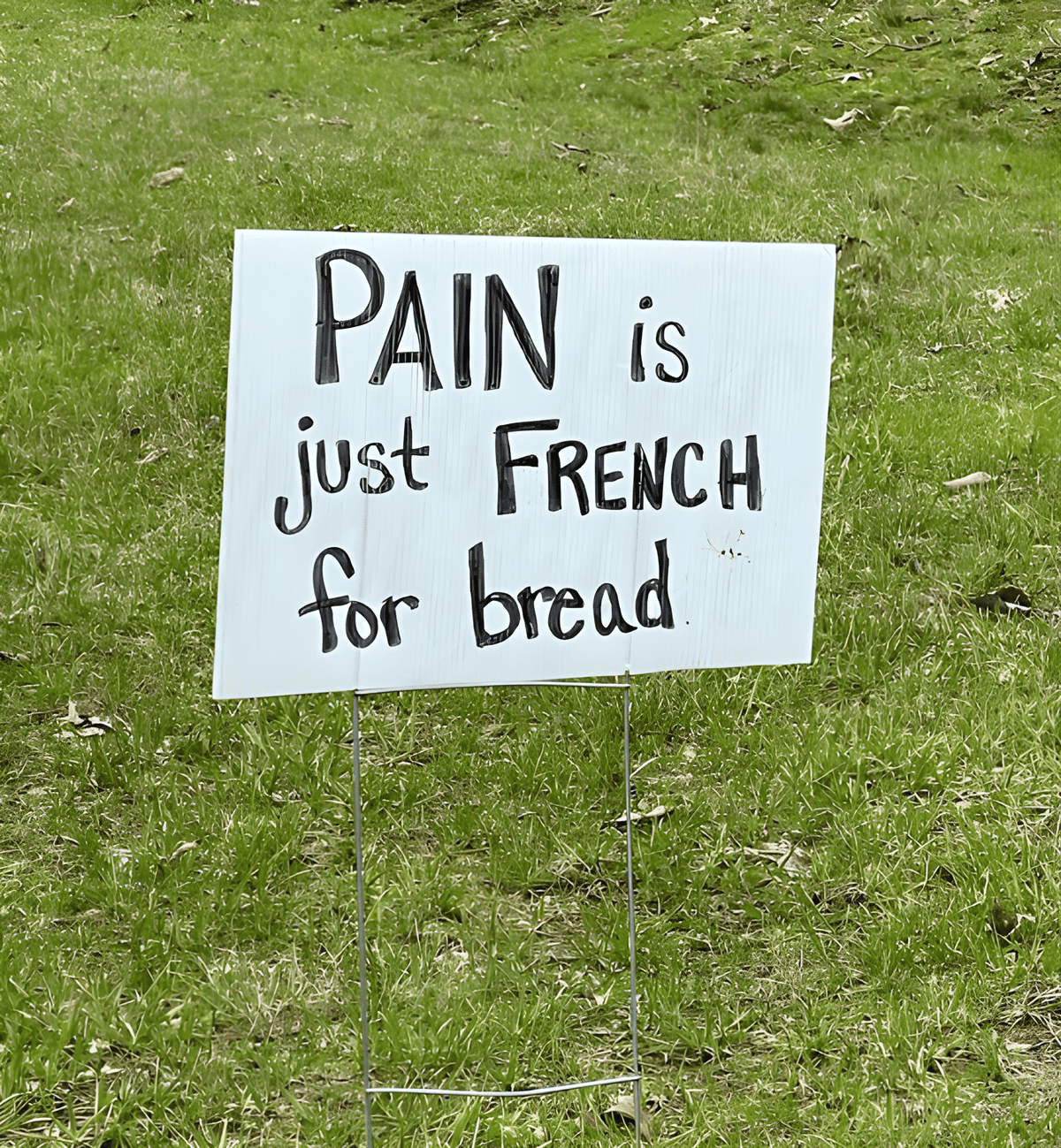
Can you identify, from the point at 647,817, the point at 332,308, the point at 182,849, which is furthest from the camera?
the point at 647,817

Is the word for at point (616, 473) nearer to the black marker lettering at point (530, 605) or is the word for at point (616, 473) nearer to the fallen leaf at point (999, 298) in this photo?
the black marker lettering at point (530, 605)

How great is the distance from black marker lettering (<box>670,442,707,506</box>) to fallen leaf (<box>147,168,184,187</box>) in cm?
630

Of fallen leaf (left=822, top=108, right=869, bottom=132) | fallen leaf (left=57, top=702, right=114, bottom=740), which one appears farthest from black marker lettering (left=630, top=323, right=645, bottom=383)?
fallen leaf (left=822, top=108, right=869, bottom=132)

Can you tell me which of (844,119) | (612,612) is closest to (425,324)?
(612,612)

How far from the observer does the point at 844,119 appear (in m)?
9.30

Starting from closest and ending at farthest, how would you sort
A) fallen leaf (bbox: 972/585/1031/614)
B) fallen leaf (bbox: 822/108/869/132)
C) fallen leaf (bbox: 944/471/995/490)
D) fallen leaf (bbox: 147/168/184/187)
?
fallen leaf (bbox: 972/585/1031/614) → fallen leaf (bbox: 944/471/995/490) → fallen leaf (bbox: 147/168/184/187) → fallen leaf (bbox: 822/108/869/132)

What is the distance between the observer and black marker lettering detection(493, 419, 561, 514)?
87.9 inches

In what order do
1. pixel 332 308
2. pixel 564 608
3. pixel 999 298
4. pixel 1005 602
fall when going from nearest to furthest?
pixel 332 308
pixel 564 608
pixel 1005 602
pixel 999 298

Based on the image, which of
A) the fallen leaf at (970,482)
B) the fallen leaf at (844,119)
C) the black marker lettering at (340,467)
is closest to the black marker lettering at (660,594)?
the black marker lettering at (340,467)

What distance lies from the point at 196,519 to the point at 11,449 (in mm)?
1013

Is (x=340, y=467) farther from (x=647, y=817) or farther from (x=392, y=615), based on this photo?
(x=647, y=817)

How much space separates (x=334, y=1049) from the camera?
254 cm

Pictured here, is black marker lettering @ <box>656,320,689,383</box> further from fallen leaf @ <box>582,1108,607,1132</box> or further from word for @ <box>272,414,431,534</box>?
fallen leaf @ <box>582,1108,607,1132</box>

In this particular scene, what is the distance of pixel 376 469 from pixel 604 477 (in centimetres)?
45
